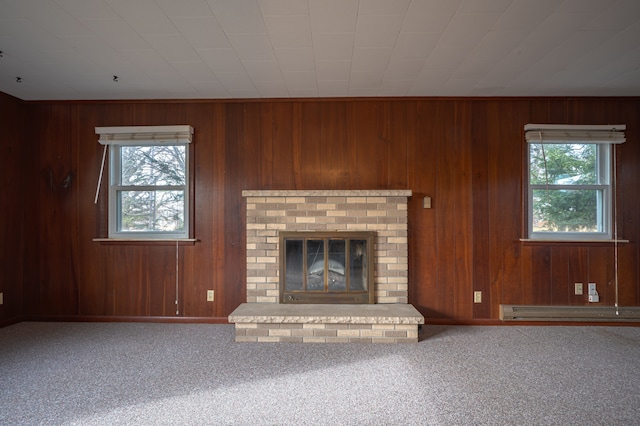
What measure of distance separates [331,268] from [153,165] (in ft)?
7.42

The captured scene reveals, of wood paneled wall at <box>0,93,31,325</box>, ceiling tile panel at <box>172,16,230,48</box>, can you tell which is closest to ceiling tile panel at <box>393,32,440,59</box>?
ceiling tile panel at <box>172,16,230,48</box>

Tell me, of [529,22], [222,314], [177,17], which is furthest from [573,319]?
[177,17]

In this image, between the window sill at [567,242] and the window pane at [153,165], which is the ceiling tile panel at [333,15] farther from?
the window sill at [567,242]

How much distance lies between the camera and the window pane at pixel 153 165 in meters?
3.81

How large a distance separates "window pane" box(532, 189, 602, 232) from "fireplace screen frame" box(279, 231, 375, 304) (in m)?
1.84

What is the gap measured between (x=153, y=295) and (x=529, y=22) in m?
4.09

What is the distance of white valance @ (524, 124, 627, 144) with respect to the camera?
357cm

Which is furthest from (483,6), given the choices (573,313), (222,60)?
(573,313)

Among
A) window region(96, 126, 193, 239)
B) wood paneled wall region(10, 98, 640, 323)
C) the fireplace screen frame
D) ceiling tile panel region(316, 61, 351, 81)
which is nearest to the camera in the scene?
ceiling tile panel region(316, 61, 351, 81)

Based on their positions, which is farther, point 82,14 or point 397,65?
point 397,65

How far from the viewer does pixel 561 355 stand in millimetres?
2812

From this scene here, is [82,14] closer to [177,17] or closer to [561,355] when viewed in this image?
[177,17]

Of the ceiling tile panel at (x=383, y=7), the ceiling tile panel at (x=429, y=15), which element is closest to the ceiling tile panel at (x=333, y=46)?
the ceiling tile panel at (x=383, y=7)

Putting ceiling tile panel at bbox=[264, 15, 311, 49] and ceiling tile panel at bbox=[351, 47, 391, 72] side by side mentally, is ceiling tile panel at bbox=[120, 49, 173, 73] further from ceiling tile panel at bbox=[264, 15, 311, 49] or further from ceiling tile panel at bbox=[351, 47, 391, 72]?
ceiling tile panel at bbox=[351, 47, 391, 72]
